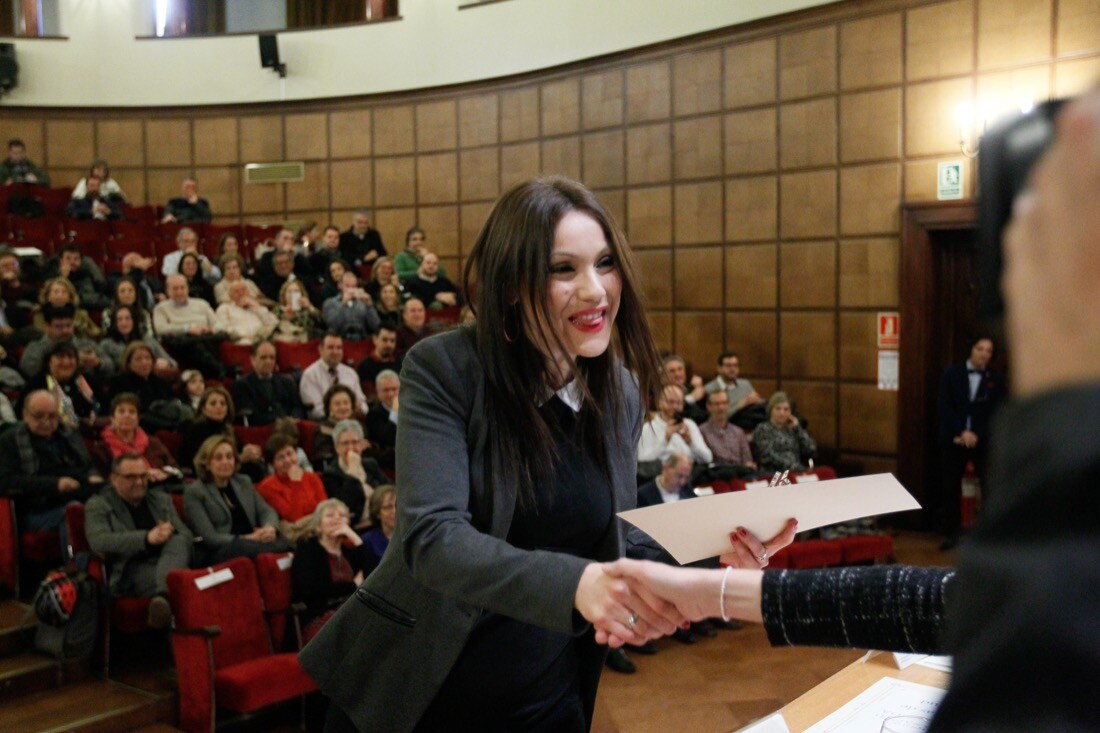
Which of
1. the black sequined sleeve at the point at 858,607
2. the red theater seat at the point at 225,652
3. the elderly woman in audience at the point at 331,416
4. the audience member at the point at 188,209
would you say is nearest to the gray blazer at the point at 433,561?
the black sequined sleeve at the point at 858,607

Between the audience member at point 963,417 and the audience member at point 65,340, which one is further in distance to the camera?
the audience member at point 963,417

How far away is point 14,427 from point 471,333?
4.74m

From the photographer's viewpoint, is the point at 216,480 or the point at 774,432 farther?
the point at 774,432

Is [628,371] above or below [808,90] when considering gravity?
below

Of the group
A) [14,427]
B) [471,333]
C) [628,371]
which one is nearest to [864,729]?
[628,371]

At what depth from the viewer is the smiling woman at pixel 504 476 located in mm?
1473

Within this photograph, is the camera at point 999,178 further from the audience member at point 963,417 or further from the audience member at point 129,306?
the audience member at point 129,306

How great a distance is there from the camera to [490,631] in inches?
59.8

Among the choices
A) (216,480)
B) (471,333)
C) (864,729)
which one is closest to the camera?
(864,729)

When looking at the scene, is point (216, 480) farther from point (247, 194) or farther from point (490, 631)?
point (247, 194)

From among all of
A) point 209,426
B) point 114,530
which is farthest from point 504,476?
point 209,426

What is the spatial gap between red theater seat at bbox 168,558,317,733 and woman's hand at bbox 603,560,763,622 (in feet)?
11.0

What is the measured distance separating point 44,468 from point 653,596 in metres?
5.09

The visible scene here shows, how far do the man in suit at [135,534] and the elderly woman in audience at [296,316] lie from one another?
13.3 feet
